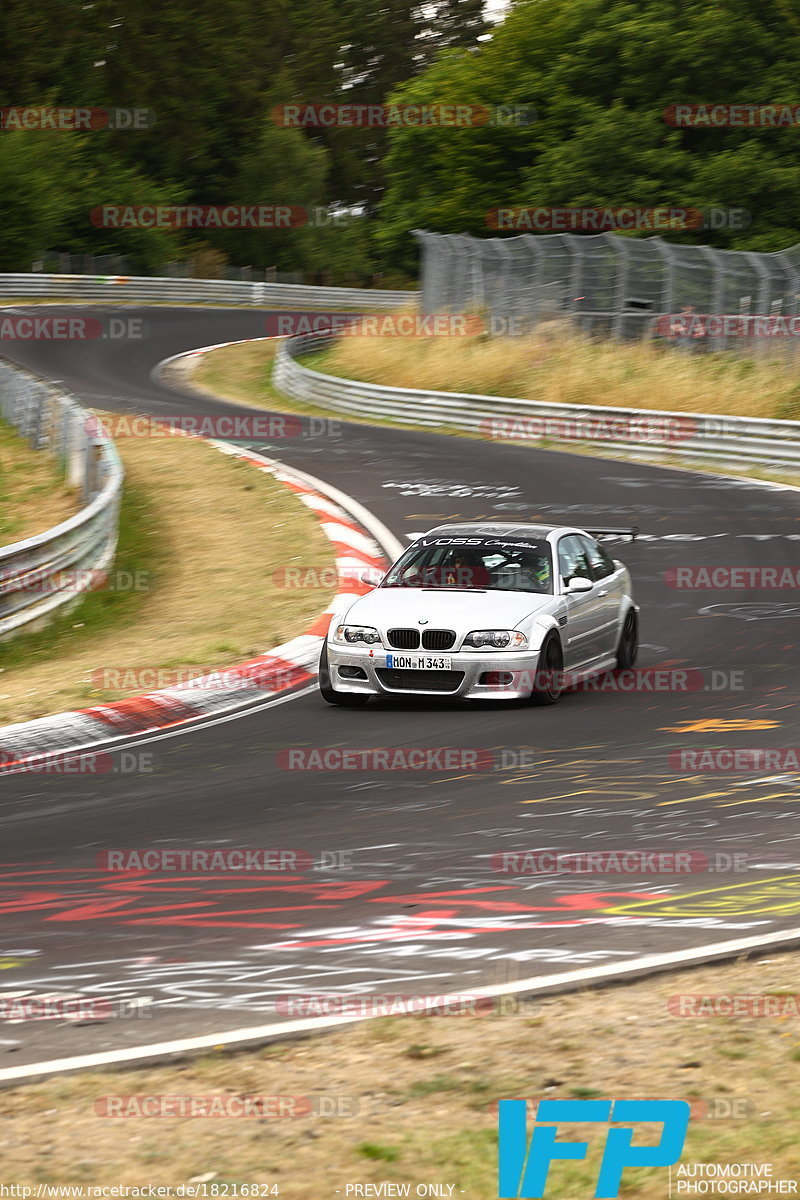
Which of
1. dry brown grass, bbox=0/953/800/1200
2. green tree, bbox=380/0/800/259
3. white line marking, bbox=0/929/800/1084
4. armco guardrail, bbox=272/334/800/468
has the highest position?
green tree, bbox=380/0/800/259

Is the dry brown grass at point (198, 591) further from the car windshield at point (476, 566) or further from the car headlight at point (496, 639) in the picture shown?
the car headlight at point (496, 639)

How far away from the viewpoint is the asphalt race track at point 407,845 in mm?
5816

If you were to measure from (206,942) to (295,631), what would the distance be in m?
8.21

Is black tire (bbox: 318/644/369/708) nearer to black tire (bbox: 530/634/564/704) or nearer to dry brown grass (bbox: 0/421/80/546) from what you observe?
black tire (bbox: 530/634/564/704)

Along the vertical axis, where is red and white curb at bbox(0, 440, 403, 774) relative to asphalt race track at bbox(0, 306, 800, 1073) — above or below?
below

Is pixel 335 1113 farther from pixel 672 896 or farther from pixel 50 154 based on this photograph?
pixel 50 154

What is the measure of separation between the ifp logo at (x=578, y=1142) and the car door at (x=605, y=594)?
8.40 m

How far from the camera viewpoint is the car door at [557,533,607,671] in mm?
12109

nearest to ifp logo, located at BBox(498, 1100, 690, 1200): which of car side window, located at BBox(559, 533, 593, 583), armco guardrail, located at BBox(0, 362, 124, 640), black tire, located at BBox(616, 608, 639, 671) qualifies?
car side window, located at BBox(559, 533, 593, 583)

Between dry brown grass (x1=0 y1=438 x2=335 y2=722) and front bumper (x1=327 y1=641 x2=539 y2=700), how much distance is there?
170cm

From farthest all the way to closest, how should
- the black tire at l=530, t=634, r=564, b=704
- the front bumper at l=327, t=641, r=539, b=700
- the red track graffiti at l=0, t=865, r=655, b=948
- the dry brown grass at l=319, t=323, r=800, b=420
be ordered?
the dry brown grass at l=319, t=323, r=800, b=420, the black tire at l=530, t=634, r=564, b=704, the front bumper at l=327, t=641, r=539, b=700, the red track graffiti at l=0, t=865, r=655, b=948

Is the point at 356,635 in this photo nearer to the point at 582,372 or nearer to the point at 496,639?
the point at 496,639

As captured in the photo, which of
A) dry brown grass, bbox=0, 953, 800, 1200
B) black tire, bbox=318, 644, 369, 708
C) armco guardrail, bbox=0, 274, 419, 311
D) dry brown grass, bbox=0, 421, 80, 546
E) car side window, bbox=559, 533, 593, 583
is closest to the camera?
dry brown grass, bbox=0, 953, 800, 1200

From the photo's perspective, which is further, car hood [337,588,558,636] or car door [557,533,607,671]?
car door [557,533,607,671]
